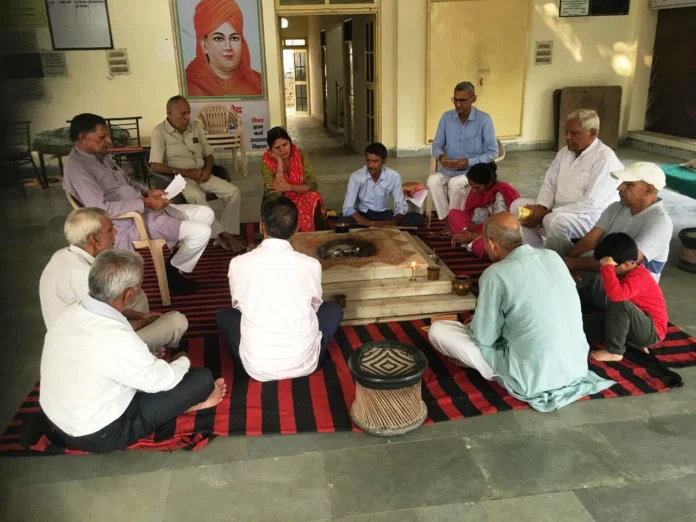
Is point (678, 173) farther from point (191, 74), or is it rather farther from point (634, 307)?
point (191, 74)

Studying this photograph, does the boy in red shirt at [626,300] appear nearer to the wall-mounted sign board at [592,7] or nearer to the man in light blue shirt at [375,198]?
the man in light blue shirt at [375,198]

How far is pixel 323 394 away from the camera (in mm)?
2953

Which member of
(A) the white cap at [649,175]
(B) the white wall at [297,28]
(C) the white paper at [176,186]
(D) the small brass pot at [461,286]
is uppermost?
(B) the white wall at [297,28]

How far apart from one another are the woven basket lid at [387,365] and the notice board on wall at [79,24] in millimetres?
8021

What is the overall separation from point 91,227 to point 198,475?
1332 mm

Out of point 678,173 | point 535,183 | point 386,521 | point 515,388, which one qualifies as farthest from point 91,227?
point 535,183

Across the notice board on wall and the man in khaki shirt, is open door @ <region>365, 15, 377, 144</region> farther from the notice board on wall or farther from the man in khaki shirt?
the man in khaki shirt

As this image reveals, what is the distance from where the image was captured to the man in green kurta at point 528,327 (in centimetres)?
257

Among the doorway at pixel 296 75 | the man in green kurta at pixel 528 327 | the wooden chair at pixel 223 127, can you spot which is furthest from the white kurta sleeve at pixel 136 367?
the doorway at pixel 296 75

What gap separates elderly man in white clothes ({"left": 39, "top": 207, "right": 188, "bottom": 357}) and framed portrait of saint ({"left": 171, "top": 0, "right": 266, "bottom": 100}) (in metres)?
6.63

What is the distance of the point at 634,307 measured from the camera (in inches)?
120

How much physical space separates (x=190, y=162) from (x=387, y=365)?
3.48 m

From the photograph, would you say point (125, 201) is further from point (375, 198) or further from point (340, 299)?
point (375, 198)

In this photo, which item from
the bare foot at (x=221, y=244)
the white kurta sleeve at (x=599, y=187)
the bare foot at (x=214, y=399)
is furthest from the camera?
the bare foot at (x=221, y=244)
